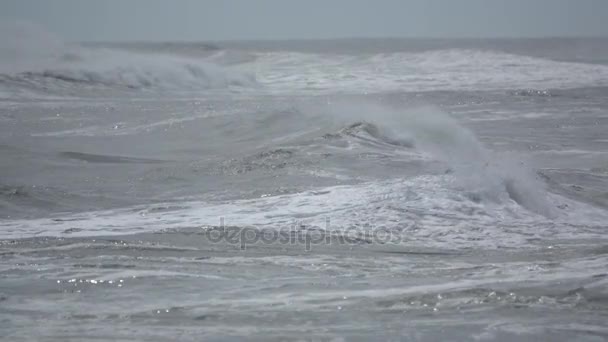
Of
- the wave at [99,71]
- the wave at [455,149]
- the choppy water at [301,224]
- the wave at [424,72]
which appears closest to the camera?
the choppy water at [301,224]

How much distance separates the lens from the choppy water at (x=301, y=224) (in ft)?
16.1

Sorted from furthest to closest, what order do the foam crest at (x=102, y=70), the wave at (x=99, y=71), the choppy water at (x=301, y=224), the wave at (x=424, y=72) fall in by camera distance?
1. the wave at (x=424, y=72)
2. the foam crest at (x=102, y=70)
3. the wave at (x=99, y=71)
4. the choppy water at (x=301, y=224)

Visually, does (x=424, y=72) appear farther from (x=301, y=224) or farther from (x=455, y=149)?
(x=301, y=224)

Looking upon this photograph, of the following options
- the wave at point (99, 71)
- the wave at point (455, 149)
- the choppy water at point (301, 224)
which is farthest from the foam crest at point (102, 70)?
the wave at point (455, 149)

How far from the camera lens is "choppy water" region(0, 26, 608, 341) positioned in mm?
4918

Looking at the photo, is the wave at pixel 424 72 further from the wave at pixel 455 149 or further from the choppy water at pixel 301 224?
the wave at pixel 455 149

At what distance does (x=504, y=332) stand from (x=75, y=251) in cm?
315

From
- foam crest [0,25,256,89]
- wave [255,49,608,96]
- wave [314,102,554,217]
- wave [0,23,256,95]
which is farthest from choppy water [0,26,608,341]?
wave [255,49,608,96]

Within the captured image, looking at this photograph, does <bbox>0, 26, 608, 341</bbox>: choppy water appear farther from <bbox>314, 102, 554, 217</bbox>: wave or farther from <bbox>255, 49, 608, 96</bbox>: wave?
<bbox>255, 49, 608, 96</bbox>: wave

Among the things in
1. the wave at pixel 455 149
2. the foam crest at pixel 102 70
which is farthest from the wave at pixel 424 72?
the wave at pixel 455 149

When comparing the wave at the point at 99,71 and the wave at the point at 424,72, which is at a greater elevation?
the wave at the point at 99,71

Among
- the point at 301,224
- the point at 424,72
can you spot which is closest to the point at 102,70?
the point at 424,72

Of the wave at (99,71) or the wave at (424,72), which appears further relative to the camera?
the wave at (424,72)

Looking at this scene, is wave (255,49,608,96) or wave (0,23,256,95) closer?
wave (0,23,256,95)
